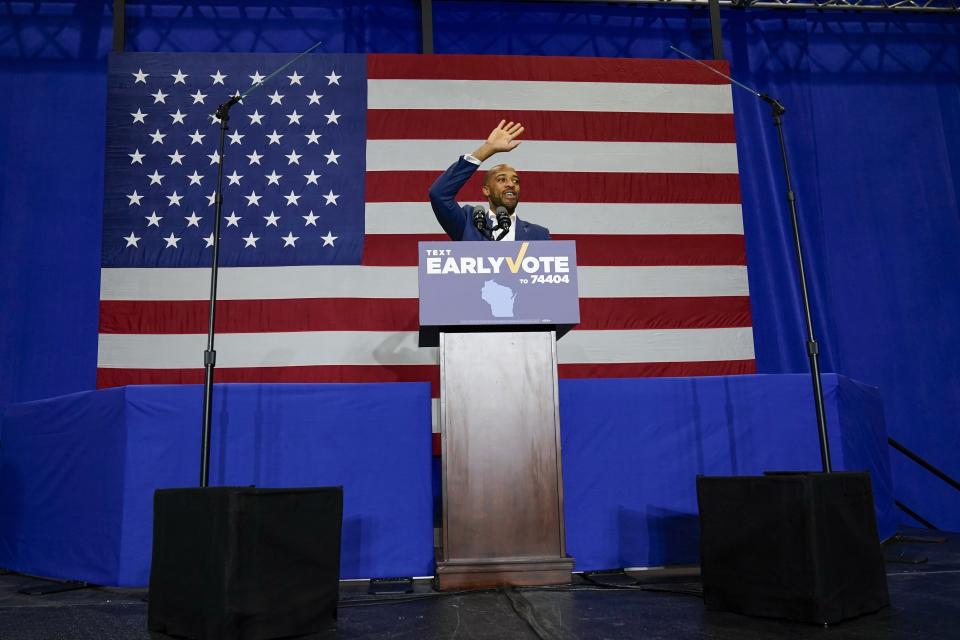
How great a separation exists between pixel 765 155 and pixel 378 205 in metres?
2.76

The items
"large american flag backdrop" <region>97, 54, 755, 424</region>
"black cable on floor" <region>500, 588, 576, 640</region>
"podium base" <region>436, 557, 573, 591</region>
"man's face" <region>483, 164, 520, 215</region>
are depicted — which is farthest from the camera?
"large american flag backdrop" <region>97, 54, 755, 424</region>

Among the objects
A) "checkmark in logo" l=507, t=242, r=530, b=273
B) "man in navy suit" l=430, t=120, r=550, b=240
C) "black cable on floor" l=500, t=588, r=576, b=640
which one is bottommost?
"black cable on floor" l=500, t=588, r=576, b=640

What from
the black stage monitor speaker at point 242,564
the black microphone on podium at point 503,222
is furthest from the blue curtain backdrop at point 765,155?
the black stage monitor speaker at point 242,564

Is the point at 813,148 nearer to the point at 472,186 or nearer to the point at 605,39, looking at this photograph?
the point at 605,39

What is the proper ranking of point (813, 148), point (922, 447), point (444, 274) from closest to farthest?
point (444, 274)
point (922, 447)
point (813, 148)

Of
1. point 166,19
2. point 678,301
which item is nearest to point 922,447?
point 678,301

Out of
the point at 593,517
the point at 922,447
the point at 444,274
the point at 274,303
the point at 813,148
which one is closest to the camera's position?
the point at 444,274

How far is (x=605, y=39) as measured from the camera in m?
5.64

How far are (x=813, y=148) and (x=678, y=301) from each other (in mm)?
1668

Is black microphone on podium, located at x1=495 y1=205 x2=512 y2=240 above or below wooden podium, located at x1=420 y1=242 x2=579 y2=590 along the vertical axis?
above

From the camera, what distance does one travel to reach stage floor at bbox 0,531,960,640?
1767 mm

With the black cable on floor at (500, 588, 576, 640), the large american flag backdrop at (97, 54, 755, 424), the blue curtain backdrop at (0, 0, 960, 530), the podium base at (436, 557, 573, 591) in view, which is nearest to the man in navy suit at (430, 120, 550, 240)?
the podium base at (436, 557, 573, 591)

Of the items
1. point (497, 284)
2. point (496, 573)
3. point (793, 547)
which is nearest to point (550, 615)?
point (496, 573)

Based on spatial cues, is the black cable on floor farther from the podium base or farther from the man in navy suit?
the man in navy suit
